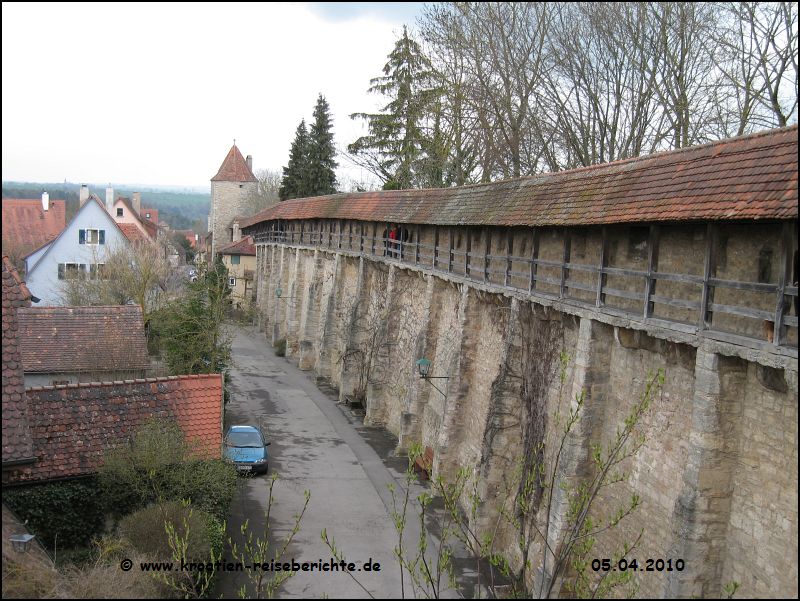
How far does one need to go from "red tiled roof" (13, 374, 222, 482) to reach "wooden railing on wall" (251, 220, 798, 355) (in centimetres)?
628

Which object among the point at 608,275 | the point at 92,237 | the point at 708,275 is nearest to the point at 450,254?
the point at 608,275

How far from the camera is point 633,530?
9844 millimetres

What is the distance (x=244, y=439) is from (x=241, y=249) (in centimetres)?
3597

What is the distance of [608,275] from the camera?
36.7ft

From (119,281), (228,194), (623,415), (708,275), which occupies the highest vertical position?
(228,194)

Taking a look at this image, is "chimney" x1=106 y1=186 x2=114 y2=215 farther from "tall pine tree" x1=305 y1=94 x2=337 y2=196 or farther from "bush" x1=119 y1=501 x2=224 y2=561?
"bush" x1=119 y1=501 x2=224 y2=561

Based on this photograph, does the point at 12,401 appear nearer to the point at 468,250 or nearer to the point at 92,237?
the point at 468,250

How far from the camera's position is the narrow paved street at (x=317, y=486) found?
13.1 metres

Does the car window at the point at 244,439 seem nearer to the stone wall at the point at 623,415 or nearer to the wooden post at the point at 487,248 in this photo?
the stone wall at the point at 623,415

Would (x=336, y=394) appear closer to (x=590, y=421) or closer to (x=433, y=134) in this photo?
(x=433, y=134)

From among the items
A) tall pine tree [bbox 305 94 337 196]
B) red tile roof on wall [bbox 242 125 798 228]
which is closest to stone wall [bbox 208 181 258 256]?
tall pine tree [bbox 305 94 337 196]

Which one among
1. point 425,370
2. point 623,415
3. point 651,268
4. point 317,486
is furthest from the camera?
point 317,486

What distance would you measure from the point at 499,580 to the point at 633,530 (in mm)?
3694

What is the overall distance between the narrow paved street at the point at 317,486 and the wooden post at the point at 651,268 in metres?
5.83
